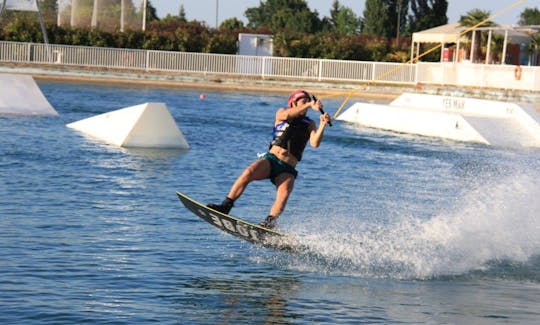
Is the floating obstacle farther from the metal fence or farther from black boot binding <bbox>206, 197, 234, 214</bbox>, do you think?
black boot binding <bbox>206, 197, 234, 214</bbox>

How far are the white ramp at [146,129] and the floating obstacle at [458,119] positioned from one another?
10936 millimetres

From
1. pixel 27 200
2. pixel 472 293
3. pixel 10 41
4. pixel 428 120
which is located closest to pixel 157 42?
pixel 10 41

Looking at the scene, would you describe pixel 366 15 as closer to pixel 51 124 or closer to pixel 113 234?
pixel 51 124

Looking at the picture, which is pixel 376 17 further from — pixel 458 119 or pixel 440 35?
pixel 458 119

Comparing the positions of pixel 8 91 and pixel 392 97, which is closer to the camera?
pixel 8 91

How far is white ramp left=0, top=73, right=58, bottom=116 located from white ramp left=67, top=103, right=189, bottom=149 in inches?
256

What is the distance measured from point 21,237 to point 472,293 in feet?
18.9

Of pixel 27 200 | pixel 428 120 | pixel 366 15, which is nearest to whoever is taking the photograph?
pixel 27 200

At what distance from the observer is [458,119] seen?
33312 mm

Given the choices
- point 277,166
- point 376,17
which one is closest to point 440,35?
point 376,17

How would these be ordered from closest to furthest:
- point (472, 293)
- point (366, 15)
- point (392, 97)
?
point (472, 293), point (392, 97), point (366, 15)

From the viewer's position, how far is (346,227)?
1491 centimetres

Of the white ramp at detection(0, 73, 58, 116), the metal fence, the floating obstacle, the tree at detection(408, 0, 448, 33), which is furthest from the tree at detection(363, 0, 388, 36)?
the white ramp at detection(0, 73, 58, 116)

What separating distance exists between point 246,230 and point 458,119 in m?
22.4
